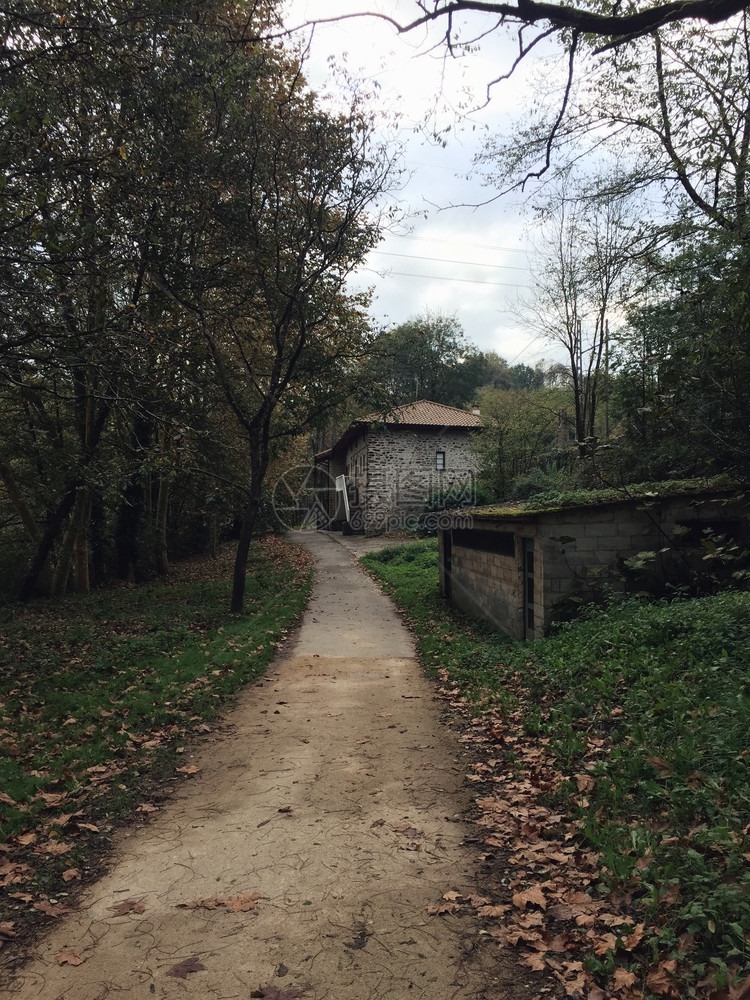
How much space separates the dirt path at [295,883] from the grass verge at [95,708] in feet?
1.02

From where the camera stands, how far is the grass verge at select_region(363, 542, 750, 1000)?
9.11 feet

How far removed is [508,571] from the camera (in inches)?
394

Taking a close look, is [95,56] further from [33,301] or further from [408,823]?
[408,823]

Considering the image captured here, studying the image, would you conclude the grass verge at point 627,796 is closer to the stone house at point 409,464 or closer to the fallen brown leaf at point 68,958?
the fallen brown leaf at point 68,958

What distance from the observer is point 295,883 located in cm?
361

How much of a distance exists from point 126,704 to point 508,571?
5.89m

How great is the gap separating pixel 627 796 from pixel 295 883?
7.12 ft

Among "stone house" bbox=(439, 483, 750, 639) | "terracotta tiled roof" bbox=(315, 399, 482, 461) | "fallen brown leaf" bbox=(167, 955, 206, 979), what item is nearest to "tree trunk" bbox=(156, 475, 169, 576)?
"terracotta tiled roof" bbox=(315, 399, 482, 461)

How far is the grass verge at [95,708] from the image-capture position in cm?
410

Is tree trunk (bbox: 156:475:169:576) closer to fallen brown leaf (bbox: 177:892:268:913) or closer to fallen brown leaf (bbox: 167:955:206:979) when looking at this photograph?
fallen brown leaf (bbox: 177:892:268:913)

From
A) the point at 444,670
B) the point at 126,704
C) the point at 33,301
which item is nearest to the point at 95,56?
the point at 33,301

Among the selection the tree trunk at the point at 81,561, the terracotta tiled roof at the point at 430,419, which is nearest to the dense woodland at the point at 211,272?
the tree trunk at the point at 81,561

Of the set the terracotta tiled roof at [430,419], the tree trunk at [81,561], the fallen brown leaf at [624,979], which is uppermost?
the terracotta tiled roof at [430,419]

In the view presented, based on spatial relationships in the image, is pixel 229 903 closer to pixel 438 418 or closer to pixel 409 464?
pixel 409 464
